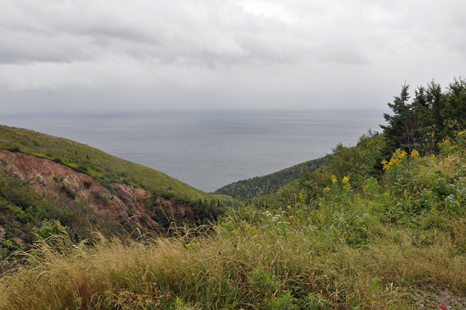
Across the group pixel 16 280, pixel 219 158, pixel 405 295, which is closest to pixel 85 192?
pixel 16 280

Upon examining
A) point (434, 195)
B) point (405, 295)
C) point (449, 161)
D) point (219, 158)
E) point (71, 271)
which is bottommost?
Answer: point (219, 158)

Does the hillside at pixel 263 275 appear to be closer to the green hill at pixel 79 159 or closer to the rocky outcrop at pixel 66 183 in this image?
the rocky outcrop at pixel 66 183

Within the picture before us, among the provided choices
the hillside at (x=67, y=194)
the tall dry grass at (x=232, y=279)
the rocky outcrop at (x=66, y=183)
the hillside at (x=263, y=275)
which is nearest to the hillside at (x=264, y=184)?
the hillside at (x=67, y=194)

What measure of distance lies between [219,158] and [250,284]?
513 ft

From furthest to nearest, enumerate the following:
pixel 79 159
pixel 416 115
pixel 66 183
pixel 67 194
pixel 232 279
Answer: pixel 79 159 < pixel 66 183 < pixel 67 194 < pixel 416 115 < pixel 232 279

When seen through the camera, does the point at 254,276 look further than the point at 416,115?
No

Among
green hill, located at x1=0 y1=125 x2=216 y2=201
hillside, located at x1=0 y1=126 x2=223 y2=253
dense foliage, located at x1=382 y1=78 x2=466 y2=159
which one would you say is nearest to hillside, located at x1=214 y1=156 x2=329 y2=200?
green hill, located at x1=0 y1=125 x2=216 y2=201

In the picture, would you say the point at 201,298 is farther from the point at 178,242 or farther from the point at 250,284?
the point at 178,242

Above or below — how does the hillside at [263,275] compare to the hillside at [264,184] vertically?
above

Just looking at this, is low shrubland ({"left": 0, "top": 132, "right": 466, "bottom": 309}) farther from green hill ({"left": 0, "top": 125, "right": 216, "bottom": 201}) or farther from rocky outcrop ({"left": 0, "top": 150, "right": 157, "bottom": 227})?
green hill ({"left": 0, "top": 125, "right": 216, "bottom": 201})

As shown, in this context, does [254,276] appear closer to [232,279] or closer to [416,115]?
[232,279]

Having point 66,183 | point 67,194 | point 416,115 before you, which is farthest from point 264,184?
point 416,115

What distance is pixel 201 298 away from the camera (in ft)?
7.87

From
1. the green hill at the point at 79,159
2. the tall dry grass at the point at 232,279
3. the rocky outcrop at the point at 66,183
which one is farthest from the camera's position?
the green hill at the point at 79,159
